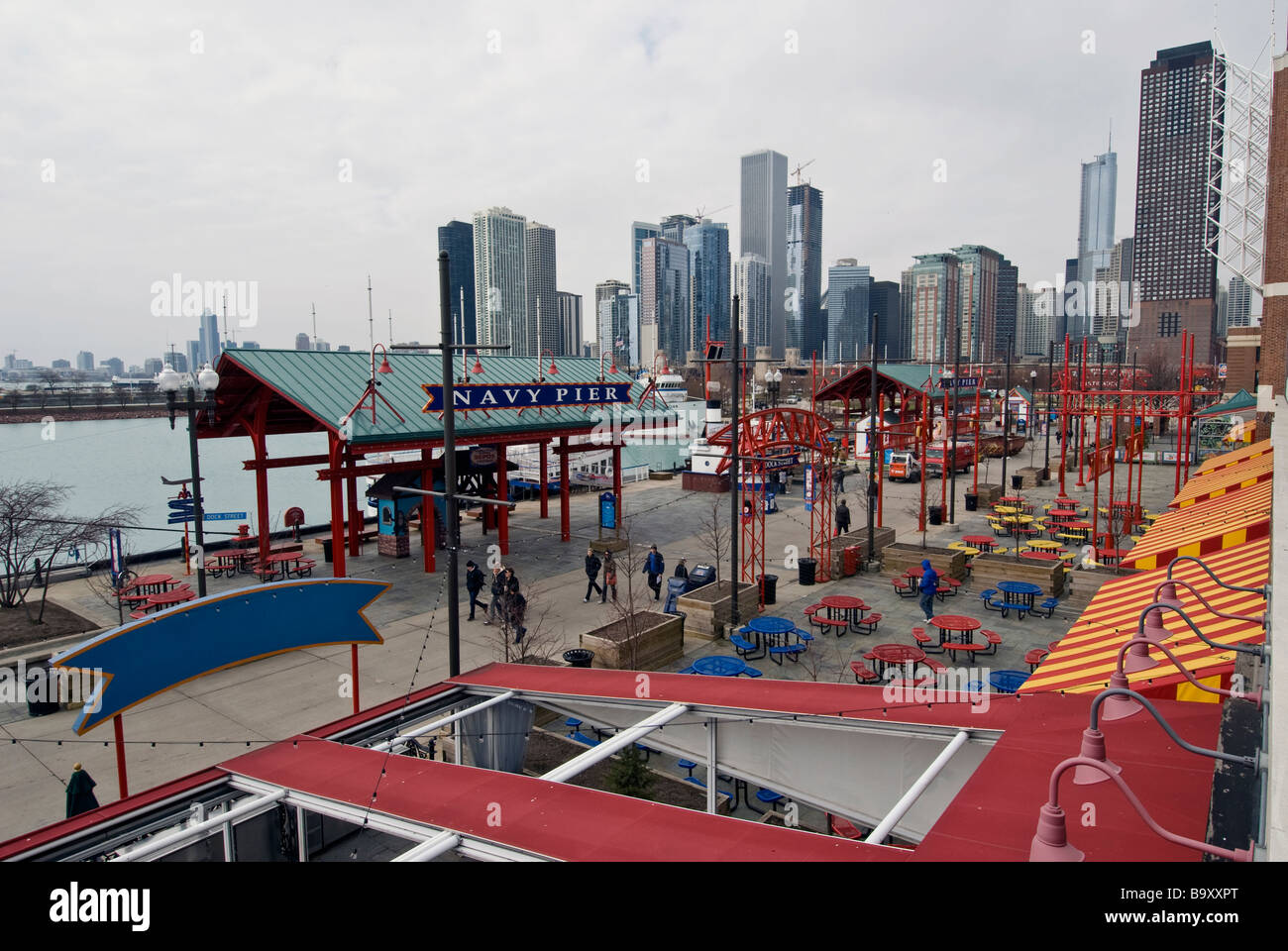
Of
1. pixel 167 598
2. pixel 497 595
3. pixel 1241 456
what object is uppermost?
pixel 1241 456

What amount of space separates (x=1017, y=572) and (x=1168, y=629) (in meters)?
15.1

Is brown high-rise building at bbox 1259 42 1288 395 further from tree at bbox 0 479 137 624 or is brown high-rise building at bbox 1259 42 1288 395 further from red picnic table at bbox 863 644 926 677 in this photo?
tree at bbox 0 479 137 624

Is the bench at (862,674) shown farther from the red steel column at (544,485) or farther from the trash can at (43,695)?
the red steel column at (544,485)

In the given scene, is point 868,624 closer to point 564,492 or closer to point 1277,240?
point 564,492

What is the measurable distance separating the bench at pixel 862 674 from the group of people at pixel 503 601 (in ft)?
21.1

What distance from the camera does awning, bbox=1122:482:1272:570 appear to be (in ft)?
37.1

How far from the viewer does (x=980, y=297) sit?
16388 centimetres

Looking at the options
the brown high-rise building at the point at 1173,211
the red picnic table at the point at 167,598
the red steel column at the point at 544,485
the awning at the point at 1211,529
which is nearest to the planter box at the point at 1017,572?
the awning at the point at 1211,529

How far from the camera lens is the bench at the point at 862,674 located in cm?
1521

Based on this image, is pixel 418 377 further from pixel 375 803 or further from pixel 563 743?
pixel 375 803

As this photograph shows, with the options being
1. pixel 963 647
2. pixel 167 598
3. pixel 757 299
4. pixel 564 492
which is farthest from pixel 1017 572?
pixel 757 299

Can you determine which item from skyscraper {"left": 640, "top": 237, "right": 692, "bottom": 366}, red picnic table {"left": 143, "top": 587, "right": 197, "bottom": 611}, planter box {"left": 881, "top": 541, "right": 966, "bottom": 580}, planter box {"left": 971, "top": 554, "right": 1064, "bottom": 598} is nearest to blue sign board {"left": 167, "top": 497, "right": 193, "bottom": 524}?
red picnic table {"left": 143, "top": 587, "right": 197, "bottom": 611}
